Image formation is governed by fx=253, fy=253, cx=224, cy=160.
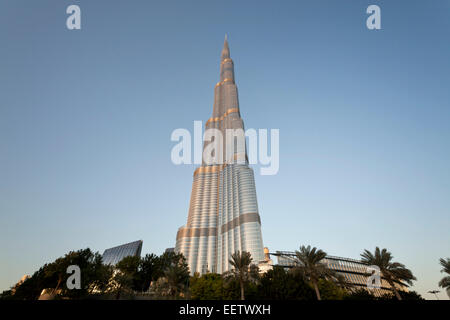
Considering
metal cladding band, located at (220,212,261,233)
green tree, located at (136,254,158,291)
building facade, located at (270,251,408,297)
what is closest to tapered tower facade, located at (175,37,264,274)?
metal cladding band, located at (220,212,261,233)

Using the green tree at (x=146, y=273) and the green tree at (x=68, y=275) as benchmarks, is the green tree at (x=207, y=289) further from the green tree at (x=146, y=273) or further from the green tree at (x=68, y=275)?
the green tree at (x=68, y=275)

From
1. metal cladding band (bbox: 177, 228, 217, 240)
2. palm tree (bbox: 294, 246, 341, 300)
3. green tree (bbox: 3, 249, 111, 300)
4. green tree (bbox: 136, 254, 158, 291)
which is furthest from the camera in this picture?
metal cladding band (bbox: 177, 228, 217, 240)

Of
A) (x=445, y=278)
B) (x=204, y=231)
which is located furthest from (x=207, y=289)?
(x=204, y=231)

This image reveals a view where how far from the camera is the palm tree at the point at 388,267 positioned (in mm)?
49794

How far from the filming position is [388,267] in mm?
51688

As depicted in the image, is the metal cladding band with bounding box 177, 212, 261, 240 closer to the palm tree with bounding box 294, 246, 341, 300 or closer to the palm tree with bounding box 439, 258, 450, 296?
the palm tree with bounding box 294, 246, 341, 300

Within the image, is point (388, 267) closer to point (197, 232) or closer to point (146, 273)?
point (146, 273)

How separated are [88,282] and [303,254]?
Answer: 51792mm

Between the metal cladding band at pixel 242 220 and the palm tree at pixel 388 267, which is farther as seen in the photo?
the metal cladding band at pixel 242 220

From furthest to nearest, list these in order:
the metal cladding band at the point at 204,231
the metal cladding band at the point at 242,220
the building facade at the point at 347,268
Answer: the metal cladding band at the point at 204,231, the metal cladding band at the point at 242,220, the building facade at the point at 347,268

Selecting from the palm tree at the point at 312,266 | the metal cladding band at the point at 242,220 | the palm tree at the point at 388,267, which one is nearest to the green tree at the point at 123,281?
the palm tree at the point at 312,266

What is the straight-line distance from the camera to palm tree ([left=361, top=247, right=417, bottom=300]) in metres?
49.8

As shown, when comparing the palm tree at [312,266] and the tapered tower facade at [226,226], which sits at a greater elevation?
the tapered tower facade at [226,226]
